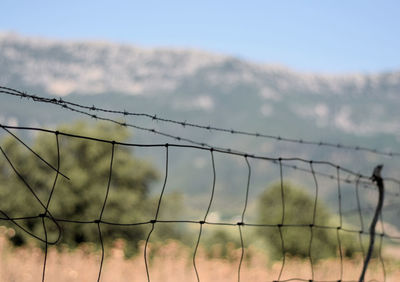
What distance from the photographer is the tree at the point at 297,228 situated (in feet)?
74.2

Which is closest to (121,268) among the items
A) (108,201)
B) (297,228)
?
(297,228)

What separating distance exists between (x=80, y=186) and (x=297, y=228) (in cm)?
870

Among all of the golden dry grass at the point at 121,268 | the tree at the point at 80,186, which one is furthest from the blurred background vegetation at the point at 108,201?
the golden dry grass at the point at 121,268

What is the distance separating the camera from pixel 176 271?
308 inches

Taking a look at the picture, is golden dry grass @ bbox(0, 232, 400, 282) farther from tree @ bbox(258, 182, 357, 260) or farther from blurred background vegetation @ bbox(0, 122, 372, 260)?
blurred background vegetation @ bbox(0, 122, 372, 260)

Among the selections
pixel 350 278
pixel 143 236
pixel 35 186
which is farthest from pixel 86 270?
pixel 35 186

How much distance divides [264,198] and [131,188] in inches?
276

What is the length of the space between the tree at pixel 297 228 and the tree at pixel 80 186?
5502 millimetres

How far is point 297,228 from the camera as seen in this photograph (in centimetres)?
2322

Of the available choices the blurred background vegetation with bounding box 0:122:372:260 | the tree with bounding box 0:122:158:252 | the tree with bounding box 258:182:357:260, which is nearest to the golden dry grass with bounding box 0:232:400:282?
the tree with bounding box 258:182:357:260

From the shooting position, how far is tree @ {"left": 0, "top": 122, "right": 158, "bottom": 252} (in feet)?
72.3

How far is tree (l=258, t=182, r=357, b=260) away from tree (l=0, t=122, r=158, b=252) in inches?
217

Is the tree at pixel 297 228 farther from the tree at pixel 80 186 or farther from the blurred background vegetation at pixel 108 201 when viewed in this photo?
the tree at pixel 80 186

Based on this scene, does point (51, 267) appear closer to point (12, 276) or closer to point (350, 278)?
→ point (12, 276)
